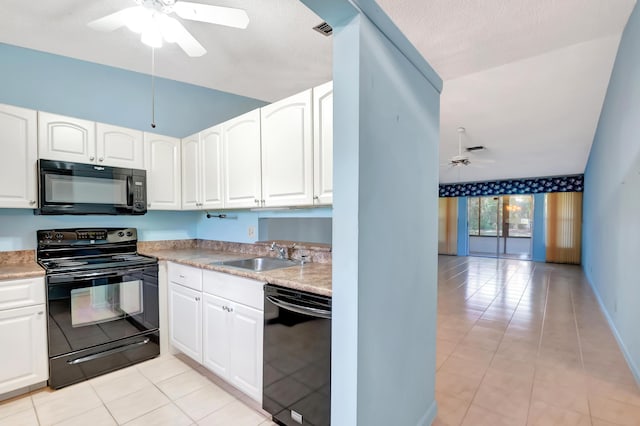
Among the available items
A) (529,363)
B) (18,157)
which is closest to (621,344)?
(529,363)

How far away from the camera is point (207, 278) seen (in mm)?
2199

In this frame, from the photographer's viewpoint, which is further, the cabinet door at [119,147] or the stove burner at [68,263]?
the cabinet door at [119,147]

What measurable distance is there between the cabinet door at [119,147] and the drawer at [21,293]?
3.65 ft

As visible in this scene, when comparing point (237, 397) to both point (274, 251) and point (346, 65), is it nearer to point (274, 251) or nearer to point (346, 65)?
point (274, 251)

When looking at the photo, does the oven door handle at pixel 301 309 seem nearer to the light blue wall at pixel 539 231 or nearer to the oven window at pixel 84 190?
the oven window at pixel 84 190

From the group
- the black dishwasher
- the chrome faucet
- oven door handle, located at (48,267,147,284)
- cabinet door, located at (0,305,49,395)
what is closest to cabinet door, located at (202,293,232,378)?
the black dishwasher

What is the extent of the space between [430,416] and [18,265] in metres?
3.23

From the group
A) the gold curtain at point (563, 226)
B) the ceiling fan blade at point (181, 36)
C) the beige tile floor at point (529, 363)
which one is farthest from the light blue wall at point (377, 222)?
the gold curtain at point (563, 226)

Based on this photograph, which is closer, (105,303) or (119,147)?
(105,303)

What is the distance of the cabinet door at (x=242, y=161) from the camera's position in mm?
2410

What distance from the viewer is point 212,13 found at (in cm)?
176

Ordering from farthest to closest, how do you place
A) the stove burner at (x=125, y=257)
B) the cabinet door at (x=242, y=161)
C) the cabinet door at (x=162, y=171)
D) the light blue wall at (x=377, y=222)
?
the cabinet door at (x=162, y=171) → the stove burner at (x=125, y=257) → the cabinet door at (x=242, y=161) → the light blue wall at (x=377, y=222)

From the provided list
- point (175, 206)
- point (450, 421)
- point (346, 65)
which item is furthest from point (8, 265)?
point (450, 421)

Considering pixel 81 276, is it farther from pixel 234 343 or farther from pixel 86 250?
pixel 234 343
